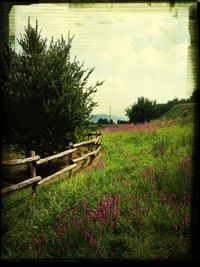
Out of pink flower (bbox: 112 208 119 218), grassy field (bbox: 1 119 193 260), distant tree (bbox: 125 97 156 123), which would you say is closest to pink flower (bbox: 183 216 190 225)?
grassy field (bbox: 1 119 193 260)

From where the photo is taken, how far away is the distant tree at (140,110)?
5.66m

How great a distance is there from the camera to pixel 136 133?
693 cm

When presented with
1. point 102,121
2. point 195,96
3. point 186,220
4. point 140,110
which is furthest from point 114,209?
point 195,96

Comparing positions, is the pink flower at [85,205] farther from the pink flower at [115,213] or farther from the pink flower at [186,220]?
the pink flower at [186,220]

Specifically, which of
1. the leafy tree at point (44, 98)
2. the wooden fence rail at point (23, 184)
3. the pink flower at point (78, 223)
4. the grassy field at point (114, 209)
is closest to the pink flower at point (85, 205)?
the grassy field at point (114, 209)

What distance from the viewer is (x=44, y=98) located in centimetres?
790

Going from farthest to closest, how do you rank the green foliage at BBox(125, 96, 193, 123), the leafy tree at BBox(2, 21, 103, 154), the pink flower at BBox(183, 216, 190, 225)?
the leafy tree at BBox(2, 21, 103, 154) → the green foliage at BBox(125, 96, 193, 123) → the pink flower at BBox(183, 216, 190, 225)

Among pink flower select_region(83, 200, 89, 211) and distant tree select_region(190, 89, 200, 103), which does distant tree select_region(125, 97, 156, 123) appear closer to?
distant tree select_region(190, 89, 200, 103)

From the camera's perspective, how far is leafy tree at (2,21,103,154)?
729 centimetres

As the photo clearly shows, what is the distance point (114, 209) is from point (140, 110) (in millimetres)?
1735

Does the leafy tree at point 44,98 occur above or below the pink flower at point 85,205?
above

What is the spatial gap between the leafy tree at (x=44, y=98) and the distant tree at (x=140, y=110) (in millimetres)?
1562

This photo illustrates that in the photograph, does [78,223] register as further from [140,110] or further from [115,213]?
[140,110]

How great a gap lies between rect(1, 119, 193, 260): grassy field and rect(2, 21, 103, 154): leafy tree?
1.65 metres
